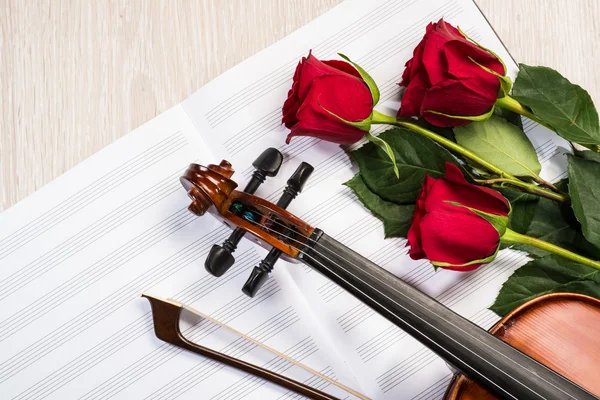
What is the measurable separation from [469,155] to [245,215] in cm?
23

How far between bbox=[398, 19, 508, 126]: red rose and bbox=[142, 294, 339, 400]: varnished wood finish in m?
0.33

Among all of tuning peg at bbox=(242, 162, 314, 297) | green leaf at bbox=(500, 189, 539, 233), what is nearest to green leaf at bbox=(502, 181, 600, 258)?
green leaf at bbox=(500, 189, 539, 233)

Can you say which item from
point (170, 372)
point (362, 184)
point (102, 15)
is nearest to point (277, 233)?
point (362, 184)

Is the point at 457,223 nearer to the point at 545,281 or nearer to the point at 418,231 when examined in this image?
the point at 418,231

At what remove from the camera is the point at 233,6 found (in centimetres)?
71

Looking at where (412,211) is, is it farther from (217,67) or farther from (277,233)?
(217,67)

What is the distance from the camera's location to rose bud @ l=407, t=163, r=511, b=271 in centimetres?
51

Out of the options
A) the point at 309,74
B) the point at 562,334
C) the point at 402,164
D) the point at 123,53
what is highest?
the point at 123,53

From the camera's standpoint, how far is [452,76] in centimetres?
→ 52

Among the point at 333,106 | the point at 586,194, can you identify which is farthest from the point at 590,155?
the point at 333,106

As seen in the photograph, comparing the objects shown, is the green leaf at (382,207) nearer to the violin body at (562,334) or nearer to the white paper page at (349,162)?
the white paper page at (349,162)

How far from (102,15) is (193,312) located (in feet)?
1.22

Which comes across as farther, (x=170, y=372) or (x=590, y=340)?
(x=170, y=372)

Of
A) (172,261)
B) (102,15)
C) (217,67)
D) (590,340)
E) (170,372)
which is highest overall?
(102,15)
